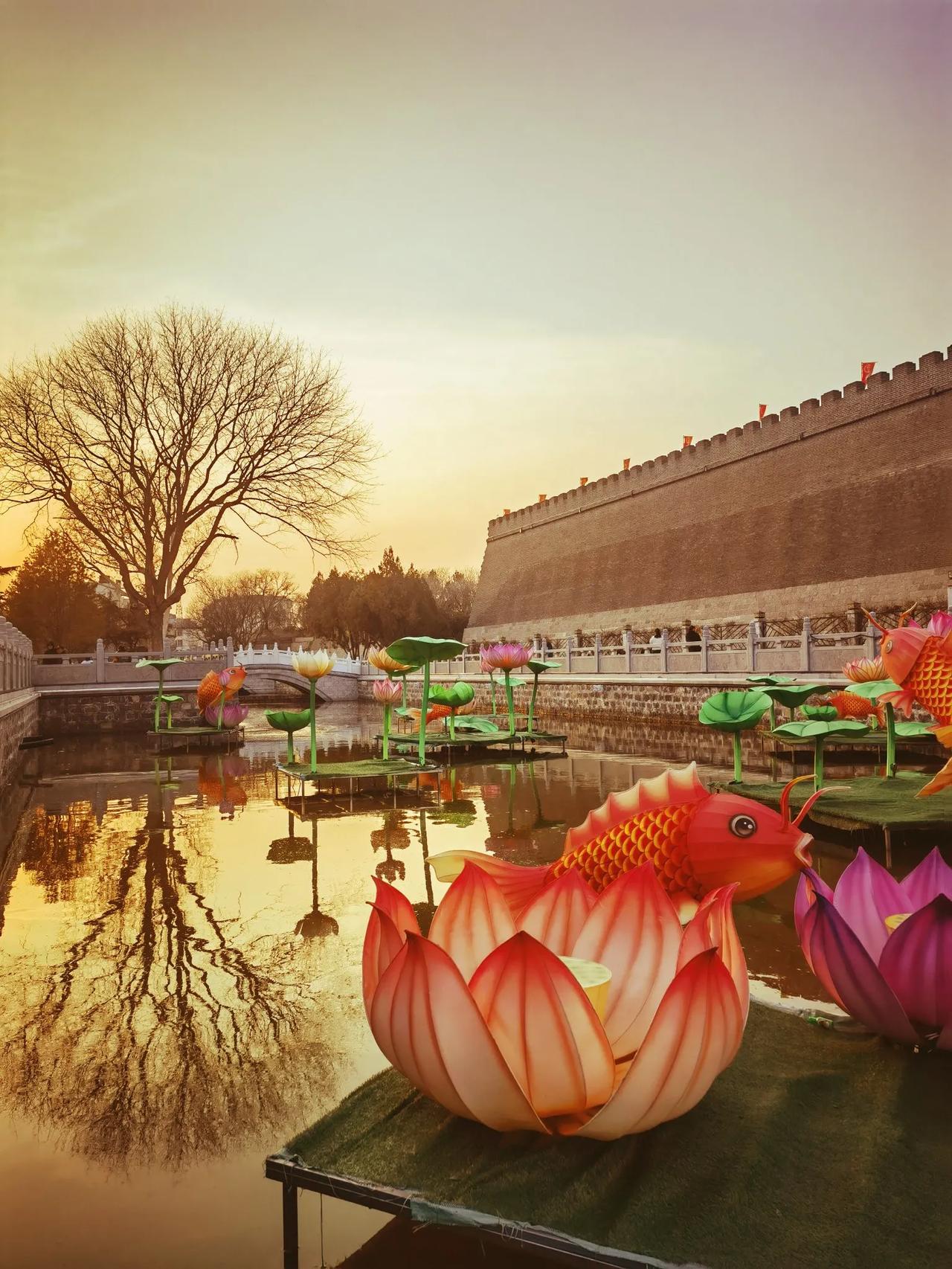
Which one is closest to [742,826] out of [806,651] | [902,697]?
[902,697]

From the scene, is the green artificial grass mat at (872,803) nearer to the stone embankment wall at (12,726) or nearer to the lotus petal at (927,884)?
the lotus petal at (927,884)

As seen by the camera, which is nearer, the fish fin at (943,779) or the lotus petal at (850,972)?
the lotus petal at (850,972)

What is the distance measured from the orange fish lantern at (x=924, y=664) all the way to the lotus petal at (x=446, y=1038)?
323 centimetres

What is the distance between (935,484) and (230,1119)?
20.6m

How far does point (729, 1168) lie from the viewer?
1597mm

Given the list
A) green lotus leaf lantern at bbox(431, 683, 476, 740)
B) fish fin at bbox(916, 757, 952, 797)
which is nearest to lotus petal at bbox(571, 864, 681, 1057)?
fish fin at bbox(916, 757, 952, 797)

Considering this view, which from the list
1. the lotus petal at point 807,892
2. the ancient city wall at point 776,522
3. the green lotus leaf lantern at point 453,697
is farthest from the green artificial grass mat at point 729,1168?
the ancient city wall at point 776,522

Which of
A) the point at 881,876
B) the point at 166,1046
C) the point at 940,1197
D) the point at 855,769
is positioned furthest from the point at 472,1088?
the point at 855,769

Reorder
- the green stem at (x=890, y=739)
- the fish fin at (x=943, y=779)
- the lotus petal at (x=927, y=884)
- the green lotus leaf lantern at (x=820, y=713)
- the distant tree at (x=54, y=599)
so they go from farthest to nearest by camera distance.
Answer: the distant tree at (x=54, y=599)
the green lotus leaf lantern at (x=820, y=713)
the green stem at (x=890, y=739)
the fish fin at (x=943, y=779)
the lotus petal at (x=927, y=884)

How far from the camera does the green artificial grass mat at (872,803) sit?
491 cm

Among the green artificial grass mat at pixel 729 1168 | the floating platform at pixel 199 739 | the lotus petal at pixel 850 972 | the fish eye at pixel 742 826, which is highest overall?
the fish eye at pixel 742 826

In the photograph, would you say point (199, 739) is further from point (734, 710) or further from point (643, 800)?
point (643, 800)

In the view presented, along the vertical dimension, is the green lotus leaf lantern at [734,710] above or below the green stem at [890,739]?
above

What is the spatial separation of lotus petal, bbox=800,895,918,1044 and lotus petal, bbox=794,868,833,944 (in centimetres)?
5
